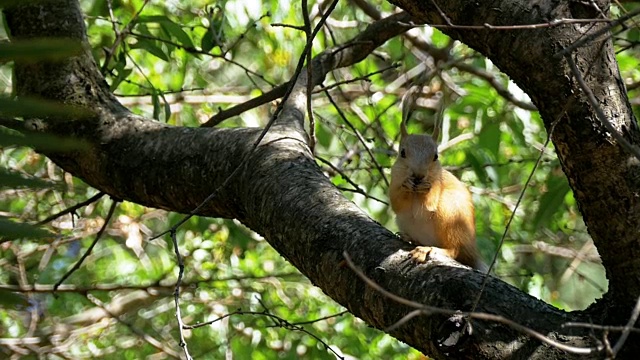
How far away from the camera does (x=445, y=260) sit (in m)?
1.73

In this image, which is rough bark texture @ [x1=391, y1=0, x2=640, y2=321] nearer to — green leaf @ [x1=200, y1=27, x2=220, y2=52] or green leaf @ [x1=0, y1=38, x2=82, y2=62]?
green leaf @ [x1=0, y1=38, x2=82, y2=62]

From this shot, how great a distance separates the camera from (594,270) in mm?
7289

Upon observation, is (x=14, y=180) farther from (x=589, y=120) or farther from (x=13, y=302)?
(x=589, y=120)

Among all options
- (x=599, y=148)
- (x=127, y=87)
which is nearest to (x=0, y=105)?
(x=599, y=148)

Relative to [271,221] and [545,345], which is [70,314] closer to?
[271,221]

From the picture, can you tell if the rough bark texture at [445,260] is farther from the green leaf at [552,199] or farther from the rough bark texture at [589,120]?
the green leaf at [552,199]

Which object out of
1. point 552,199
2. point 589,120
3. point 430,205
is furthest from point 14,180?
point 552,199

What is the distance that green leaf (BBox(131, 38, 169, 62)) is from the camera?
10.3 feet

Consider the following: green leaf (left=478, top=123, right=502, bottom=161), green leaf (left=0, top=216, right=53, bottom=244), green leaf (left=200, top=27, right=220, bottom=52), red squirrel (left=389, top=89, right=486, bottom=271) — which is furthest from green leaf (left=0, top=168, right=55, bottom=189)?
green leaf (left=478, top=123, right=502, bottom=161)

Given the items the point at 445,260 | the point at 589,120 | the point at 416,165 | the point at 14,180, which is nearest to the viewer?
the point at 14,180

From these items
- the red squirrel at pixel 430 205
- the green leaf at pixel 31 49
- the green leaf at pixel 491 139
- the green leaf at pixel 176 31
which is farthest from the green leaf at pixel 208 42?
the green leaf at pixel 31 49

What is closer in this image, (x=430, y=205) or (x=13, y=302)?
(x=13, y=302)

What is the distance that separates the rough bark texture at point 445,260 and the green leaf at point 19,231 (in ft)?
2.83

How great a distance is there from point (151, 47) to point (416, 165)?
1.16 metres
